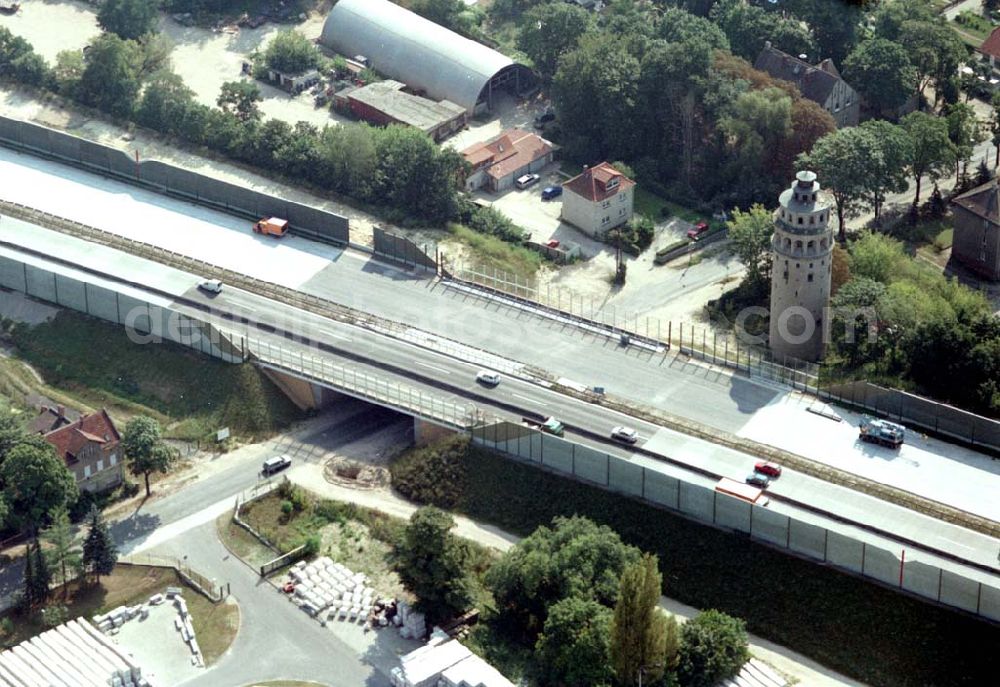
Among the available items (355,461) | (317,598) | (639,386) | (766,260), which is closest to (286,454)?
(355,461)

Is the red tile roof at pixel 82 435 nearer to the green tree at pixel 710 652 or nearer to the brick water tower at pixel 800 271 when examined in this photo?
the green tree at pixel 710 652

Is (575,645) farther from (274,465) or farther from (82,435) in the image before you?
(82,435)

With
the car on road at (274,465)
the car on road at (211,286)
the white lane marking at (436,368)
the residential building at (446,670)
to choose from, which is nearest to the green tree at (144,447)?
the car on road at (274,465)

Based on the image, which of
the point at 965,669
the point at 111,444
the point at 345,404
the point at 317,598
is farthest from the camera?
the point at 345,404

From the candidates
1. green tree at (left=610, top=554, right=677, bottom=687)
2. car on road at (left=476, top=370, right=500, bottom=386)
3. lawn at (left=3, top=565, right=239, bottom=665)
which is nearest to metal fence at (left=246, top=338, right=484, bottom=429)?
car on road at (left=476, top=370, right=500, bottom=386)

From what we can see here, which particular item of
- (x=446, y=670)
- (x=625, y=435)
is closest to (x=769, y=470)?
(x=625, y=435)

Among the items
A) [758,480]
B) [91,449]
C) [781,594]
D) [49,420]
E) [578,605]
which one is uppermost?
[758,480]

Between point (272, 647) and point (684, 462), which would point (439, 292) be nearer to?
point (684, 462)
